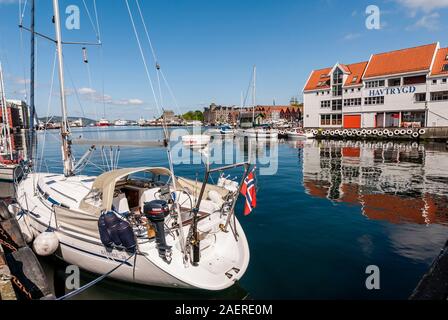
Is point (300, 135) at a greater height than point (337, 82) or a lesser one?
lesser

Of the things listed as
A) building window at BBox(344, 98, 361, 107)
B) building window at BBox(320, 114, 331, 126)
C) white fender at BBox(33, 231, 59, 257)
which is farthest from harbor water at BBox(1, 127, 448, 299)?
building window at BBox(320, 114, 331, 126)

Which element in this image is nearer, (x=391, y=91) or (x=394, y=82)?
(x=391, y=91)

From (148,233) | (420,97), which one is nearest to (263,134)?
(420,97)

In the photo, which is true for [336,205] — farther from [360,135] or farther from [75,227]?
[360,135]

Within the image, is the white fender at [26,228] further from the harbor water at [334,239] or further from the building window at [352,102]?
the building window at [352,102]

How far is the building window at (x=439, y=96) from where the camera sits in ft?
153

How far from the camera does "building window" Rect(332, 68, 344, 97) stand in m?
58.8

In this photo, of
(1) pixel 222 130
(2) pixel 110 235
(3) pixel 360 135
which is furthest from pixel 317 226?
(1) pixel 222 130

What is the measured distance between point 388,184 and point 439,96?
40923 mm

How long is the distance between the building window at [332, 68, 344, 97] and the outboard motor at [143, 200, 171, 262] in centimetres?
6084

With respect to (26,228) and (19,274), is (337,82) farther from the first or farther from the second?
(19,274)

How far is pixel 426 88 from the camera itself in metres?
47.9

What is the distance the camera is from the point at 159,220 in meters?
6.50
